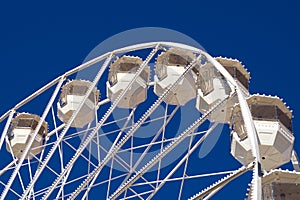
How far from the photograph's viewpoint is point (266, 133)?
1655 cm

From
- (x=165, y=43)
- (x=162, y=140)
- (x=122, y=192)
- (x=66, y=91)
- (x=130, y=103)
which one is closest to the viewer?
(x=122, y=192)

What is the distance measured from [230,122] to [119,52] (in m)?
5.27

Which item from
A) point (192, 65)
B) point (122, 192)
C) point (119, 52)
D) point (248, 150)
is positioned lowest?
point (122, 192)

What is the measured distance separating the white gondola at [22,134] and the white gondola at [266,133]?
7280mm

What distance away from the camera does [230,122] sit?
17156 millimetres

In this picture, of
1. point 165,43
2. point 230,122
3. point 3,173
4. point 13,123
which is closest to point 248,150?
point 230,122

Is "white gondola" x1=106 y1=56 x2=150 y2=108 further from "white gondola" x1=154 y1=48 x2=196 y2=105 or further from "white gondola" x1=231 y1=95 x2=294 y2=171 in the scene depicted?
"white gondola" x1=231 y1=95 x2=294 y2=171

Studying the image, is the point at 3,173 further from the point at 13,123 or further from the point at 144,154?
Answer: the point at 144,154

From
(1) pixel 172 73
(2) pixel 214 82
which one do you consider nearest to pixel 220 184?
(2) pixel 214 82

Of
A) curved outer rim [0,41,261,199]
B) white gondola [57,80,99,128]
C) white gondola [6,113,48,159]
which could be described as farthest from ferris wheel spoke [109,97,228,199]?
white gondola [6,113,48,159]

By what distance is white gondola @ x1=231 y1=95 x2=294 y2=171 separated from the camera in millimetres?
16312

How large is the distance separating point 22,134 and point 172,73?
16.9 feet

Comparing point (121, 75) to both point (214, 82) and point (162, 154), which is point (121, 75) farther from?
point (162, 154)

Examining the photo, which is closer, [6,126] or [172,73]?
[6,126]
